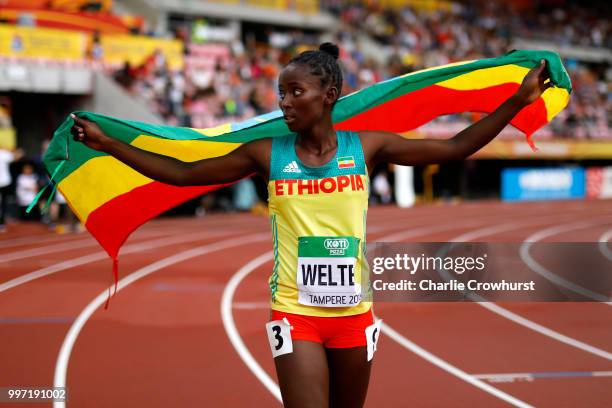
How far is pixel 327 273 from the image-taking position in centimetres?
293

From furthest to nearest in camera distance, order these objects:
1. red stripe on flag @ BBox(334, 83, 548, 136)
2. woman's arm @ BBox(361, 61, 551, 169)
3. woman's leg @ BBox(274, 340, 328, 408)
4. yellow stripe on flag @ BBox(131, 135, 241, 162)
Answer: red stripe on flag @ BBox(334, 83, 548, 136) < yellow stripe on flag @ BBox(131, 135, 241, 162) < woman's arm @ BBox(361, 61, 551, 169) < woman's leg @ BBox(274, 340, 328, 408)

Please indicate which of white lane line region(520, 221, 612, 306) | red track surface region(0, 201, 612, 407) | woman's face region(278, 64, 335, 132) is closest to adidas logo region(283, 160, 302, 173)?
woman's face region(278, 64, 335, 132)

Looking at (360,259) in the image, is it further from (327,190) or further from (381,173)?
(381,173)

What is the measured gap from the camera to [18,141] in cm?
2177

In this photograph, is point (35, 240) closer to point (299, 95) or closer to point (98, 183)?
point (98, 183)

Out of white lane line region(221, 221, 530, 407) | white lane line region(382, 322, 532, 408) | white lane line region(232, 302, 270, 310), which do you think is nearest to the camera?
white lane line region(382, 322, 532, 408)

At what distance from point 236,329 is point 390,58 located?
23.5m

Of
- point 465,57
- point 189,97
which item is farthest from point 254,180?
point 465,57

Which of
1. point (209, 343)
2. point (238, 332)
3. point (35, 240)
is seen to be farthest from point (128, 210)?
point (35, 240)

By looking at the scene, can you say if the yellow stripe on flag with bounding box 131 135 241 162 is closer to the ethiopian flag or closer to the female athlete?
the ethiopian flag

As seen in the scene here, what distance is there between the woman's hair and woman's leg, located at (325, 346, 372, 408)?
1.00m

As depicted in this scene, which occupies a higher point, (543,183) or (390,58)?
(390,58)

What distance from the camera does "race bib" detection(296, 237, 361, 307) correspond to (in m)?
2.93

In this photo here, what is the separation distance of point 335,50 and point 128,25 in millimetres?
21122
